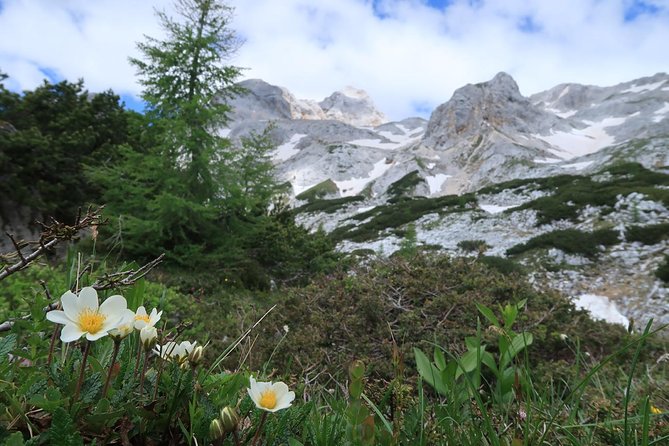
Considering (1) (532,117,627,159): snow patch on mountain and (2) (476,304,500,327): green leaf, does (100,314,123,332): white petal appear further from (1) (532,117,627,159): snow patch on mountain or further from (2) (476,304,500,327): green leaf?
(1) (532,117,627,159): snow patch on mountain

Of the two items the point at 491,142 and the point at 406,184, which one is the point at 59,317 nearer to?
the point at 406,184

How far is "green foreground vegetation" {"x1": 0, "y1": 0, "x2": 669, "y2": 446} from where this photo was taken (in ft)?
3.13

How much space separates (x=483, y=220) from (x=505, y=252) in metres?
6.60

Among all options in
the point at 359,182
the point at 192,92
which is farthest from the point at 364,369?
the point at 359,182

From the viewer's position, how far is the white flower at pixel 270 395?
0.87 metres

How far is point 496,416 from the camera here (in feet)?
5.42

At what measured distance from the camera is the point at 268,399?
883 millimetres

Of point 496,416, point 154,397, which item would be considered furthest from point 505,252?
point 154,397

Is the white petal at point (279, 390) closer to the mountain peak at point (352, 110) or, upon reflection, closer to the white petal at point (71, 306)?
the white petal at point (71, 306)

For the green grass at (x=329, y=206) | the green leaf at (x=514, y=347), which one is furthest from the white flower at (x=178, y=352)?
the green grass at (x=329, y=206)

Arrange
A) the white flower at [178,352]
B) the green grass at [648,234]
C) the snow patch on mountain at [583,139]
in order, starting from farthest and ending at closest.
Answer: the snow patch on mountain at [583,139] < the green grass at [648,234] < the white flower at [178,352]

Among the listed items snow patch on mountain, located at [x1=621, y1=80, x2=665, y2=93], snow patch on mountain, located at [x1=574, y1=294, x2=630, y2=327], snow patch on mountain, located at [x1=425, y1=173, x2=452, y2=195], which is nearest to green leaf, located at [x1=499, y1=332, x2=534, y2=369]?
snow patch on mountain, located at [x1=574, y1=294, x2=630, y2=327]

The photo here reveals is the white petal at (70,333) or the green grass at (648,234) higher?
the white petal at (70,333)

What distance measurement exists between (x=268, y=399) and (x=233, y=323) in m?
3.97
